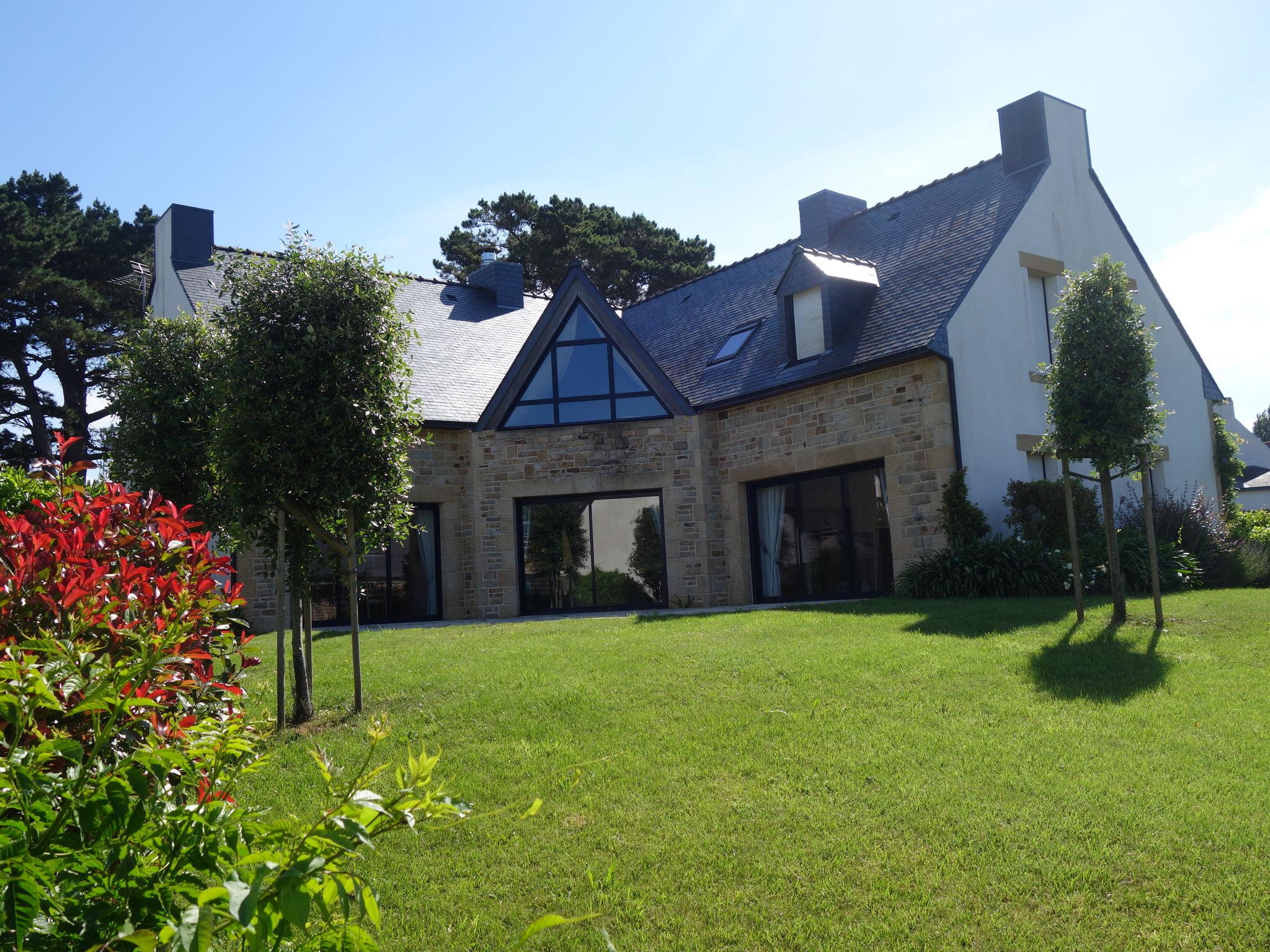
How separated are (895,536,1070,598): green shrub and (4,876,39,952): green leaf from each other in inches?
476

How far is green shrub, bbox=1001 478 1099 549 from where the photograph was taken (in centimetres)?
1336

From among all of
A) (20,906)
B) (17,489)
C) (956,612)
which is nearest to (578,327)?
(956,612)

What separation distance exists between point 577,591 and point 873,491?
5130 mm

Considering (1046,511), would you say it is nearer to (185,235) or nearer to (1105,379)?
(1105,379)

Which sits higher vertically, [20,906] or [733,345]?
[733,345]

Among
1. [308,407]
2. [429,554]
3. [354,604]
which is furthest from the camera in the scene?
[429,554]

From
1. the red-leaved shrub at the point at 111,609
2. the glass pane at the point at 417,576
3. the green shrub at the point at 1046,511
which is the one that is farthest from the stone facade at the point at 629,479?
the red-leaved shrub at the point at 111,609

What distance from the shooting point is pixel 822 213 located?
64.0 feet

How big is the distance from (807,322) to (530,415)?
4.80 meters

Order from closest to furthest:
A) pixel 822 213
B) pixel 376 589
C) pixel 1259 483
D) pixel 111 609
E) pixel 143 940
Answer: pixel 143 940
pixel 111 609
pixel 376 589
pixel 822 213
pixel 1259 483

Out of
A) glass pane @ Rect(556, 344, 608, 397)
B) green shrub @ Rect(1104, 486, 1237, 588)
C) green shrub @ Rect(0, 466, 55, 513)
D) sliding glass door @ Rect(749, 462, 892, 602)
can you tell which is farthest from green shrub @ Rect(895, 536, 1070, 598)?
green shrub @ Rect(0, 466, 55, 513)

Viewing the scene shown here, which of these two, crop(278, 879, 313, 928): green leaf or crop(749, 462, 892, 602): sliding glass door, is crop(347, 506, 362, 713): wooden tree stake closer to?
crop(278, 879, 313, 928): green leaf

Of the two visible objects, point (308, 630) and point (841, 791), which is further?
point (308, 630)

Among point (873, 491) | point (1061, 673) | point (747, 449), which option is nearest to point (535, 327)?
point (747, 449)
